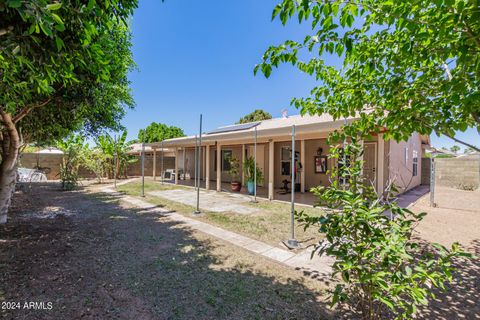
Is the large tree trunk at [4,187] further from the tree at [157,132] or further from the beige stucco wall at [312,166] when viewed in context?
the tree at [157,132]

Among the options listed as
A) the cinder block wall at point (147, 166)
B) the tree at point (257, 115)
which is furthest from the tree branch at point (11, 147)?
the tree at point (257, 115)

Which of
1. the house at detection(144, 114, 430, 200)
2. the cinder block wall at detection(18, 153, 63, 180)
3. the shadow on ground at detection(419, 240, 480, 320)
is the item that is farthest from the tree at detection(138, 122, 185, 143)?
the shadow on ground at detection(419, 240, 480, 320)

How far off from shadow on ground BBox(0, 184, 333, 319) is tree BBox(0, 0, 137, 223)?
2.55m

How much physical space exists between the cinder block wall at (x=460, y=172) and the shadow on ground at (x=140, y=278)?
1532 centimetres

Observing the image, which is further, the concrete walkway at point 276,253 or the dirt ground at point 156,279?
the concrete walkway at point 276,253

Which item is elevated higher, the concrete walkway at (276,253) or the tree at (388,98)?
the tree at (388,98)

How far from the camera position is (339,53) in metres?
2.08

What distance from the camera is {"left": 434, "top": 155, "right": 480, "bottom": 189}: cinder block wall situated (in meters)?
13.3

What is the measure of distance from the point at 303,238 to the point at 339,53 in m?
3.94

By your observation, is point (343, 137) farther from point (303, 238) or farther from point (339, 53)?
point (303, 238)

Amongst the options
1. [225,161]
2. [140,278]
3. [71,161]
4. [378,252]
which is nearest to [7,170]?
[140,278]

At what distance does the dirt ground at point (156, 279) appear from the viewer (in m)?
2.52

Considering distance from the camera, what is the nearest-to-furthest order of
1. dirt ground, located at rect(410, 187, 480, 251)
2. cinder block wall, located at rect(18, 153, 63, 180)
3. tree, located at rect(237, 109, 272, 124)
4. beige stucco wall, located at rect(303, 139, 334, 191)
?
dirt ground, located at rect(410, 187, 480, 251) → beige stucco wall, located at rect(303, 139, 334, 191) → cinder block wall, located at rect(18, 153, 63, 180) → tree, located at rect(237, 109, 272, 124)

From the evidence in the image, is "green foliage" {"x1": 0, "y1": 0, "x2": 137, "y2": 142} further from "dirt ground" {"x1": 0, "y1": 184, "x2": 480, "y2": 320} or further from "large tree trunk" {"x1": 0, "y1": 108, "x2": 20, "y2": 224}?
"dirt ground" {"x1": 0, "y1": 184, "x2": 480, "y2": 320}
